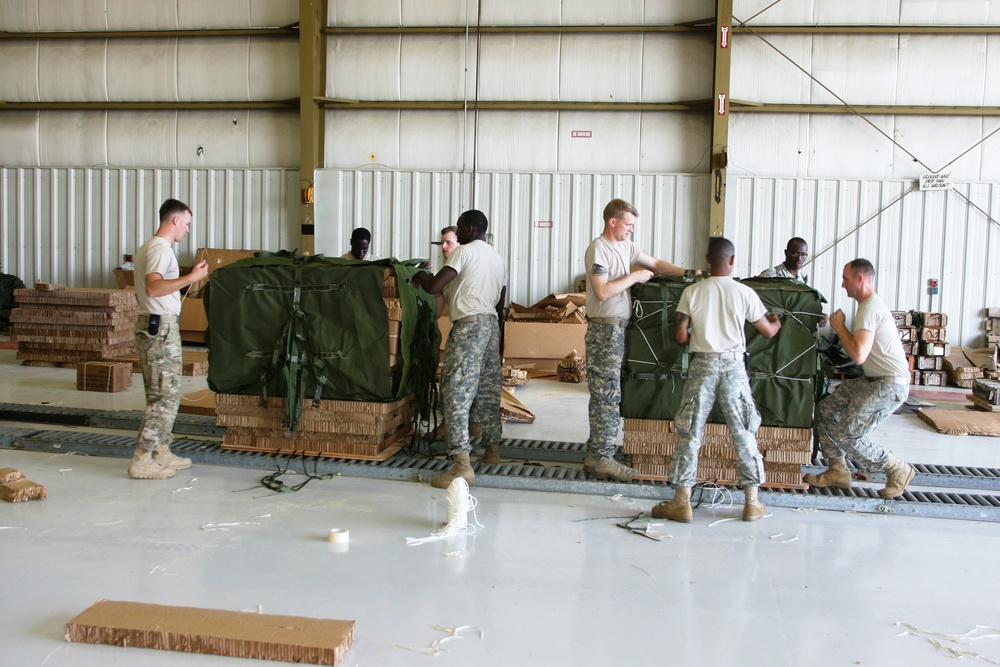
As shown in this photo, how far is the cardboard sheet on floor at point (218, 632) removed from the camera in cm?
335

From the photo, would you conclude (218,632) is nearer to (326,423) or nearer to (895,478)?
(326,423)

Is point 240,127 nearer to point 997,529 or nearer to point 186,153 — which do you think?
point 186,153

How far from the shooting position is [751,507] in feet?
17.4

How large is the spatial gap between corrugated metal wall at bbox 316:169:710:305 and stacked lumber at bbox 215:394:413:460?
7.26 m

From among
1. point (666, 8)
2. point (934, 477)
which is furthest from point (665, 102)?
point (934, 477)

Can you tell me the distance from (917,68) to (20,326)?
13.9m

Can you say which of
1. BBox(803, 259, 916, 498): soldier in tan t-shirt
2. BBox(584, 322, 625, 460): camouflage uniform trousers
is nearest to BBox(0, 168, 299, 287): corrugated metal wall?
BBox(584, 322, 625, 460): camouflage uniform trousers

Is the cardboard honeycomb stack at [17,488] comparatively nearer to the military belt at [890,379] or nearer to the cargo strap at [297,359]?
the cargo strap at [297,359]

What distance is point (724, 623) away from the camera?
3.80 metres

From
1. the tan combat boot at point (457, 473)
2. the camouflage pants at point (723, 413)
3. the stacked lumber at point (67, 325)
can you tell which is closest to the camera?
the camouflage pants at point (723, 413)

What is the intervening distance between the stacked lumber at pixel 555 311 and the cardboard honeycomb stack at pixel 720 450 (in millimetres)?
6230

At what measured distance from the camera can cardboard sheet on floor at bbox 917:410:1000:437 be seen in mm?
8273

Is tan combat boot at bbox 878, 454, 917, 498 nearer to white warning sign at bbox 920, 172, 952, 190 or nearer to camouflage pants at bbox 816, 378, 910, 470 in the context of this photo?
camouflage pants at bbox 816, 378, 910, 470

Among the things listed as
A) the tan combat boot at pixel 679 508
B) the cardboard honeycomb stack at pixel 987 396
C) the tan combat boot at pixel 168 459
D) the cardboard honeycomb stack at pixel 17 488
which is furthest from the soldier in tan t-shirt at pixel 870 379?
the cardboard honeycomb stack at pixel 17 488
